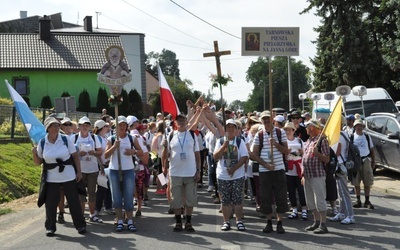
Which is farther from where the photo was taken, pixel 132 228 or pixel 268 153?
pixel 132 228

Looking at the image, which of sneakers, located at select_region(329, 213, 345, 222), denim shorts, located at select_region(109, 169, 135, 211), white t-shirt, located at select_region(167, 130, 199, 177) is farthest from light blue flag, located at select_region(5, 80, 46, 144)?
sneakers, located at select_region(329, 213, 345, 222)

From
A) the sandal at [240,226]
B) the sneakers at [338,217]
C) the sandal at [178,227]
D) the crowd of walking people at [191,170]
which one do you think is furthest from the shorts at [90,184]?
the sneakers at [338,217]

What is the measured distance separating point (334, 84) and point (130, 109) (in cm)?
1926

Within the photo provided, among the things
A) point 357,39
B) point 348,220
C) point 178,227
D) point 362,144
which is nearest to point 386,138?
point 362,144

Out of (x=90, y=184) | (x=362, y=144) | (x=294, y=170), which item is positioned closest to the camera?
(x=90, y=184)

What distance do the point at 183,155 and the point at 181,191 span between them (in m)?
0.60

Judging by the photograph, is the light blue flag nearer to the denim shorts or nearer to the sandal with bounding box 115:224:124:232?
the denim shorts

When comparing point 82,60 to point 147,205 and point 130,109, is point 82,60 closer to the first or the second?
point 130,109

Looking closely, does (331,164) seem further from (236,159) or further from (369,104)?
(369,104)

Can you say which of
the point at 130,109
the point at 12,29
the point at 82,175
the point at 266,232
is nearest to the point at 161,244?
the point at 266,232

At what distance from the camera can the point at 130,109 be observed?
5309 centimetres

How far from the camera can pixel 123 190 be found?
10867 millimetres

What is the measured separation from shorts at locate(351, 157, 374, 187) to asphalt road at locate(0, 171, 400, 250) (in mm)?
710

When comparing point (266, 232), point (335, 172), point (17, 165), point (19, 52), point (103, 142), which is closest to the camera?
point (266, 232)
